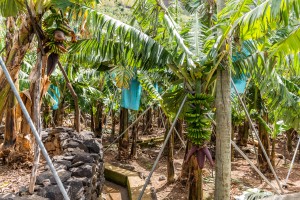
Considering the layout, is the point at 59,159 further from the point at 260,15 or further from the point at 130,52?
→ the point at 260,15

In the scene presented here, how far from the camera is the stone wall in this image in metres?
3.03

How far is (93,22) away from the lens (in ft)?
10.6

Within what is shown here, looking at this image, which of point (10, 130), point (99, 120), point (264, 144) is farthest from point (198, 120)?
point (99, 120)

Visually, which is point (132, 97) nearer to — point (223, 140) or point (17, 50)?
point (223, 140)

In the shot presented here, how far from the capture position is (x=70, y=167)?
4008mm

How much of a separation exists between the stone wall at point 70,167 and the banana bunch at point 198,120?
156 centimetres

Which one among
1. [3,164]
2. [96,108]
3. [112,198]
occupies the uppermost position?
[96,108]

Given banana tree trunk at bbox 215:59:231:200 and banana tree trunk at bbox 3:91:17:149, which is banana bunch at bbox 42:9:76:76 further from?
banana tree trunk at bbox 215:59:231:200

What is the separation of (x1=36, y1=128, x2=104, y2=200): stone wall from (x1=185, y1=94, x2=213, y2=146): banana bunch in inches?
61.6

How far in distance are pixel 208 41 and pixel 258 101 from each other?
4270 mm

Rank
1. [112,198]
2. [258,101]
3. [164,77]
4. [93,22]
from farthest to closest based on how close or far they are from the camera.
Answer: [258,101]
[112,198]
[164,77]
[93,22]

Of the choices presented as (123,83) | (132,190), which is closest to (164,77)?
(123,83)

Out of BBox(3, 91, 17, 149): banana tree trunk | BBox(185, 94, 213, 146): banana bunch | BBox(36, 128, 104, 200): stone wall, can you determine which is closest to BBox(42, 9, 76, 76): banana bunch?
BBox(36, 128, 104, 200): stone wall

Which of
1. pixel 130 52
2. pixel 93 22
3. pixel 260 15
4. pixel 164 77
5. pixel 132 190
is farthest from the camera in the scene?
pixel 132 190
